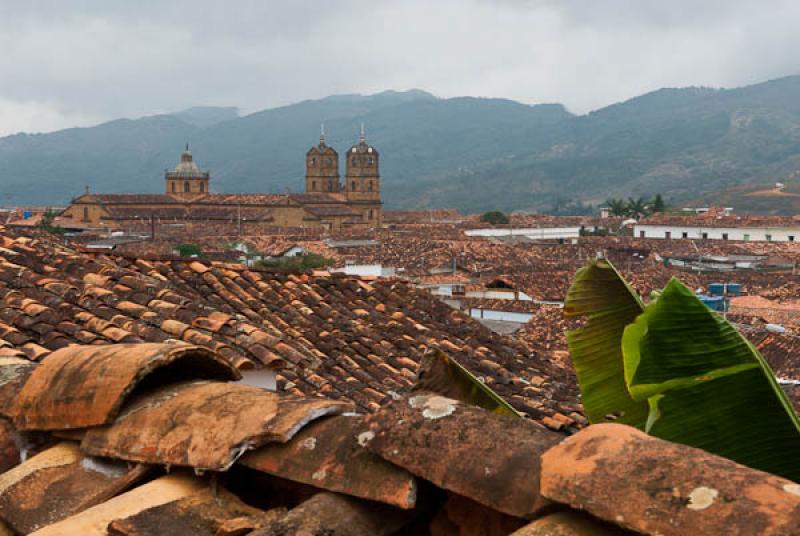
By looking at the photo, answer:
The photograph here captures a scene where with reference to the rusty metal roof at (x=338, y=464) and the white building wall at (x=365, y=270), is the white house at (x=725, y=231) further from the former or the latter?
the rusty metal roof at (x=338, y=464)

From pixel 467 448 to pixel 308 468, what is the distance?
44 centimetres

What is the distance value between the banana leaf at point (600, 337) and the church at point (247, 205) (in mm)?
65044

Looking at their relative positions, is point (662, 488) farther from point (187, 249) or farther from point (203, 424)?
point (187, 249)

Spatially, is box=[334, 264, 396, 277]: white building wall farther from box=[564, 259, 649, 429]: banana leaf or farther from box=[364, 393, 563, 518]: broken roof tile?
box=[364, 393, 563, 518]: broken roof tile

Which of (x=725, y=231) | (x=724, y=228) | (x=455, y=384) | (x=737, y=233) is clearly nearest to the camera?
(x=455, y=384)

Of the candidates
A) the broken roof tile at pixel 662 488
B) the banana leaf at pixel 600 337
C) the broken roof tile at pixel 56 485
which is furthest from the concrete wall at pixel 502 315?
the broken roof tile at pixel 662 488

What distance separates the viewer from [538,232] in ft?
249

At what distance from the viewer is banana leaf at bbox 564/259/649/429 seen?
10.5 ft

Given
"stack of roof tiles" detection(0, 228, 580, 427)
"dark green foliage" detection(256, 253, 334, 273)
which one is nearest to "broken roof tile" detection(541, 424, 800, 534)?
"stack of roof tiles" detection(0, 228, 580, 427)

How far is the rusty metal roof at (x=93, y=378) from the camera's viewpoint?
2797 millimetres

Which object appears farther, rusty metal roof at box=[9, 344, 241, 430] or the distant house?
the distant house

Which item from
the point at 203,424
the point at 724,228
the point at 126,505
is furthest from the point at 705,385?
the point at 724,228

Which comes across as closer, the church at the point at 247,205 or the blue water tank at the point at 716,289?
the blue water tank at the point at 716,289

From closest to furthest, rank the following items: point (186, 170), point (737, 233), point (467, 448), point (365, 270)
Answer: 1. point (467, 448)
2. point (365, 270)
3. point (737, 233)
4. point (186, 170)
